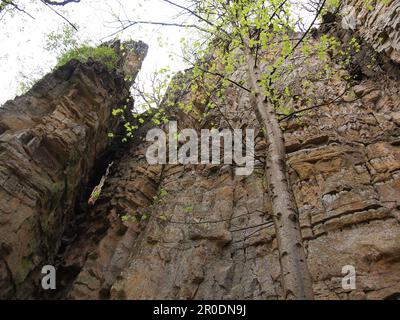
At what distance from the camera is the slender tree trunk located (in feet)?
14.9

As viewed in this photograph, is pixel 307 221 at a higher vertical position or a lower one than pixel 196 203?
lower

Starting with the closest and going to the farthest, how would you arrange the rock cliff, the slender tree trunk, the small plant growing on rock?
the slender tree trunk, the rock cliff, the small plant growing on rock

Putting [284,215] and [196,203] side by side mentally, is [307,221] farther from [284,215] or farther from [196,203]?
[284,215]

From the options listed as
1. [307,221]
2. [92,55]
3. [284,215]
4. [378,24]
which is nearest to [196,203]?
[307,221]

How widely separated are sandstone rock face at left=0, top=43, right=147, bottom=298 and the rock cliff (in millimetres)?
40

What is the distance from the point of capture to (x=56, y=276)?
1163 centimetres

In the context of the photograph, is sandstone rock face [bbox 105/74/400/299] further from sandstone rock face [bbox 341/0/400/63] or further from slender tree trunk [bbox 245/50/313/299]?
slender tree trunk [bbox 245/50/313/299]

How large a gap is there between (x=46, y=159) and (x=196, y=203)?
5332mm

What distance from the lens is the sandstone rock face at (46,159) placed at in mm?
9961

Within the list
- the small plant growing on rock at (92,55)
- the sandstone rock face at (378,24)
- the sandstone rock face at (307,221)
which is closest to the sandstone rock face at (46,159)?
the small plant growing on rock at (92,55)

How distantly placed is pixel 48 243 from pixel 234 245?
20.8 feet

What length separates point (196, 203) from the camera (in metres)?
12.1

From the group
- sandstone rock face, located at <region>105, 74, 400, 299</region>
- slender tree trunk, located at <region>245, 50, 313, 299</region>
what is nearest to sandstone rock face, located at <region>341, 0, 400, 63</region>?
sandstone rock face, located at <region>105, 74, 400, 299</region>
